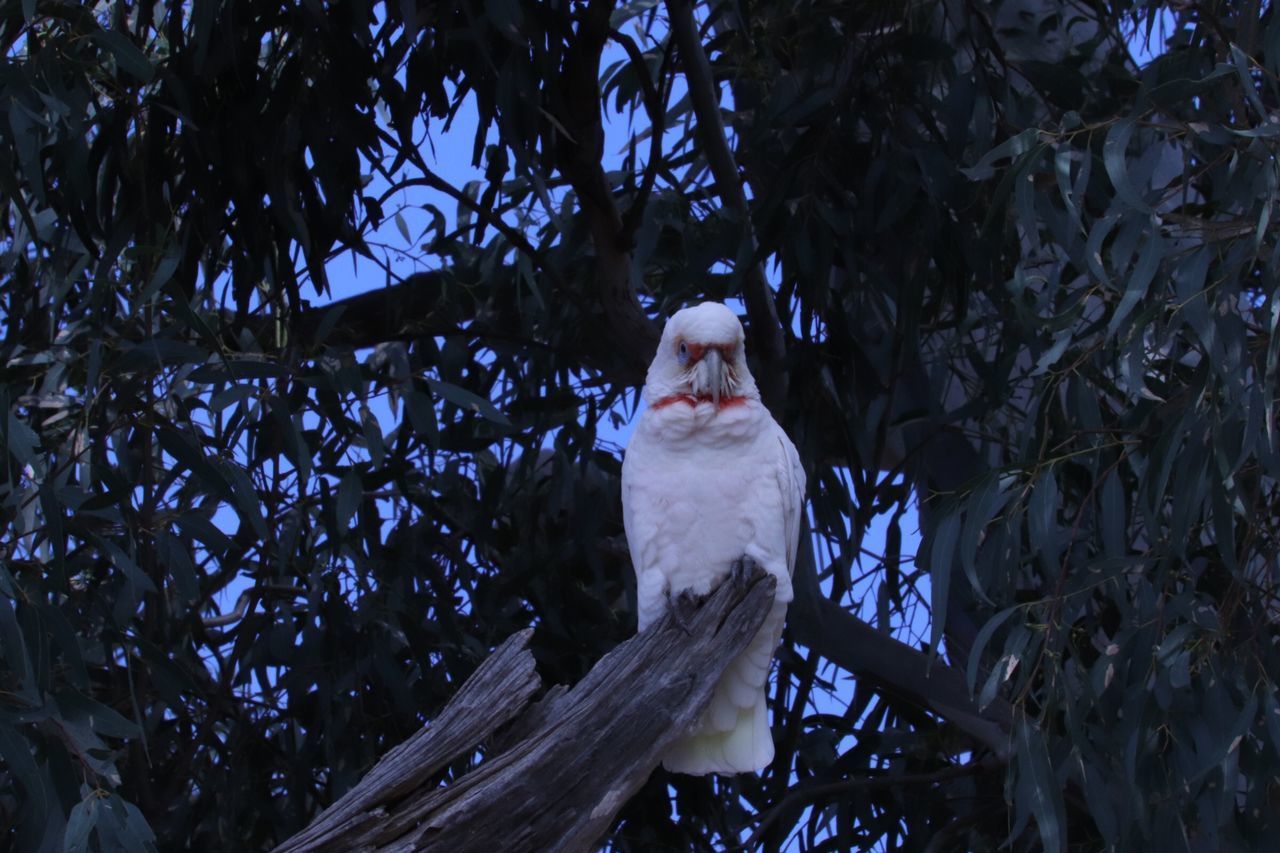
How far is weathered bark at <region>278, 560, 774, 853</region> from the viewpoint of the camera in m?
1.73

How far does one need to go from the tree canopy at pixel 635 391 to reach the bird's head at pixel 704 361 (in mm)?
291

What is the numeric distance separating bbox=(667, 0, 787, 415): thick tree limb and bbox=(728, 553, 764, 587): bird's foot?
0.67 meters

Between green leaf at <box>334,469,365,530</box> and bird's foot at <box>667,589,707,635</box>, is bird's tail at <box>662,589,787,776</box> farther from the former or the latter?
green leaf at <box>334,469,365,530</box>

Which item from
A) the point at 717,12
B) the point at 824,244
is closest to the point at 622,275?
the point at 824,244

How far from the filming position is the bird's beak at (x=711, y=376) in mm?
2174

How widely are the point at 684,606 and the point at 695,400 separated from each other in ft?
0.90

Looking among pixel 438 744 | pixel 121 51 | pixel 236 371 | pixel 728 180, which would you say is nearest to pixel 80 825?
pixel 438 744

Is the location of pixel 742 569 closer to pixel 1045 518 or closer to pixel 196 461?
pixel 1045 518

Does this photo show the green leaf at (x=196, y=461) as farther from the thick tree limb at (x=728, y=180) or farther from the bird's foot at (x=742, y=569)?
the thick tree limb at (x=728, y=180)

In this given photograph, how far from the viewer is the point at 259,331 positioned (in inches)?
121

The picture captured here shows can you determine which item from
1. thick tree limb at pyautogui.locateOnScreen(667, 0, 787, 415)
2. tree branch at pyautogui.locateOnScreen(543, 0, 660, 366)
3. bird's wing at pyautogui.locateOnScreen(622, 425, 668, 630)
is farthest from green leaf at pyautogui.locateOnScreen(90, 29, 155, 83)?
thick tree limb at pyautogui.locateOnScreen(667, 0, 787, 415)

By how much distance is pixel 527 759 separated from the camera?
1795mm

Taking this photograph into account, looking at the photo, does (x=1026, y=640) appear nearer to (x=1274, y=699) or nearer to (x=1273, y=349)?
(x=1274, y=699)

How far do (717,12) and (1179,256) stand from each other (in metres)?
1.22
